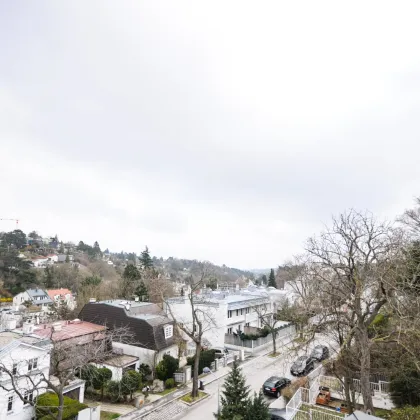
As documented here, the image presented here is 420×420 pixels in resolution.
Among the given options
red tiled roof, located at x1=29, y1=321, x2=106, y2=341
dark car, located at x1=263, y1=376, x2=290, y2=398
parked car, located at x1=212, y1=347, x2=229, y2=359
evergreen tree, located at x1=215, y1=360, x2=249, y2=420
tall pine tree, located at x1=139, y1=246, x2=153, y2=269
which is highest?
tall pine tree, located at x1=139, y1=246, x2=153, y2=269

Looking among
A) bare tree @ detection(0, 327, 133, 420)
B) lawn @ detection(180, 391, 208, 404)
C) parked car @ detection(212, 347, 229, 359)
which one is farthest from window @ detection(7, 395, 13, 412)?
parked car @ detection(212, 347, 229, 359)

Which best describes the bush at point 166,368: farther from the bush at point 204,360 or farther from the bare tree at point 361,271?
the bare tree at point 361,271

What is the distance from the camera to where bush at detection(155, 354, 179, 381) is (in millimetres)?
25688

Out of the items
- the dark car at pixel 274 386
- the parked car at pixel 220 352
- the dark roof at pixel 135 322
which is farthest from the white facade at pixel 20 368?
the parked car at pixel 220 352

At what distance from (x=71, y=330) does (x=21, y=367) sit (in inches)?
321

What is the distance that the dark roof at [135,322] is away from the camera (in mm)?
28317

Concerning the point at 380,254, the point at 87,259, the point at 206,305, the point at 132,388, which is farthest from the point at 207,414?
the point at 87,259

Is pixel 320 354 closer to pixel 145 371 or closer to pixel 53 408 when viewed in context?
pixel 145 371

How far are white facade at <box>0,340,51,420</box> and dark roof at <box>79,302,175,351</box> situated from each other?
930cm

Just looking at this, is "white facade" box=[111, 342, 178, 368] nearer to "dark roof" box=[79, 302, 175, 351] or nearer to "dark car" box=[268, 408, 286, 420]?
"dark roof" box=[79, 302, 175, 351]

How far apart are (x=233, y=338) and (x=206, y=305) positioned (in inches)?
192

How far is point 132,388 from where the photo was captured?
22.1 meters

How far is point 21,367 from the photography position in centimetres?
1867

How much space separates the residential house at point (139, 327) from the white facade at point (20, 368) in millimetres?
8891
